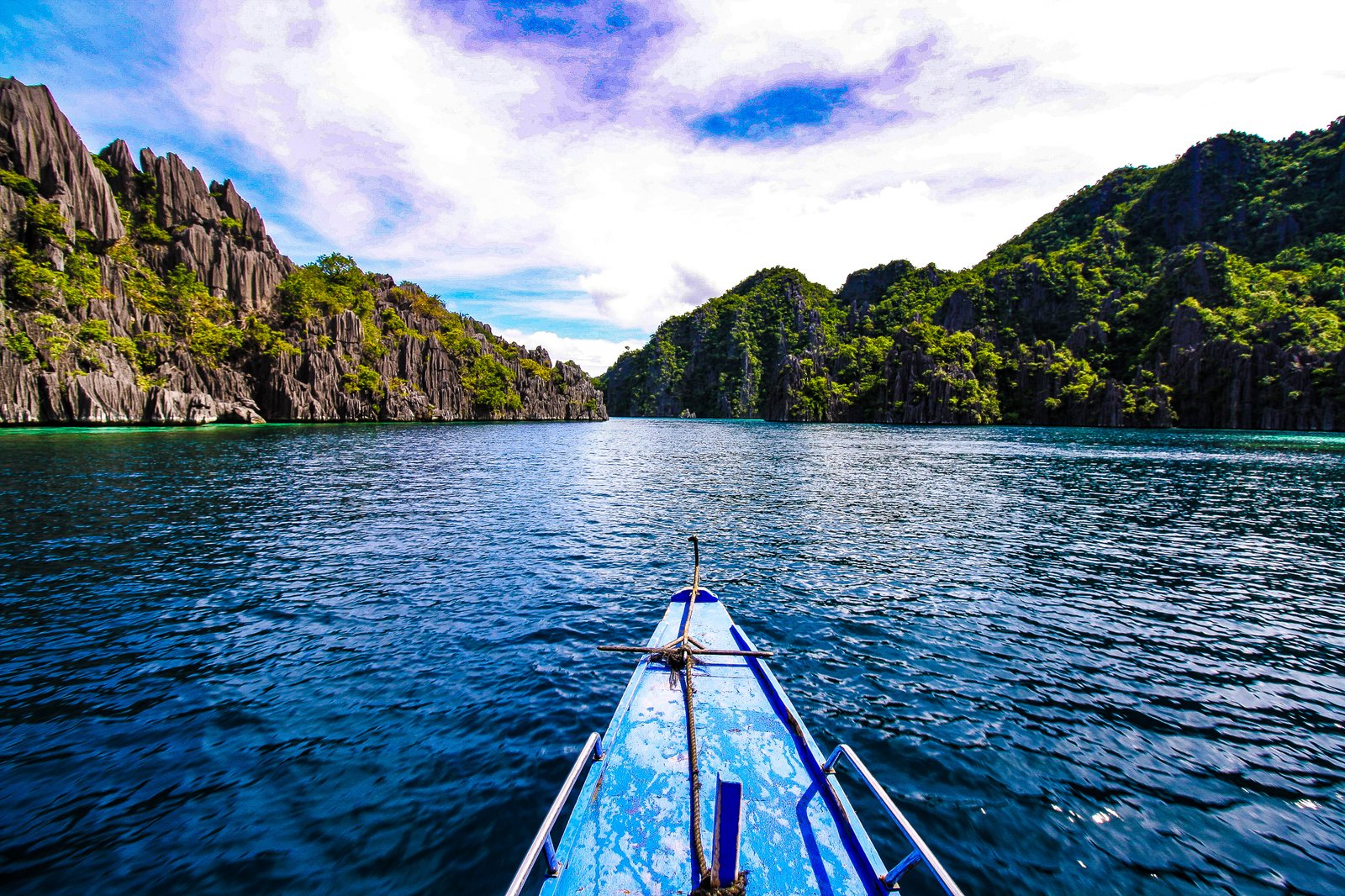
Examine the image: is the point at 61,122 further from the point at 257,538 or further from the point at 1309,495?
the point at 1309,495

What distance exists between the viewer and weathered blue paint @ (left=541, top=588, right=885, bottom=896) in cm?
475

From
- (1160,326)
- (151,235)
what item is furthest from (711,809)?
(1160,326)

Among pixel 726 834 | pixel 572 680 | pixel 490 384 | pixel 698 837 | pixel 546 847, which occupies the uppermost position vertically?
pixel 490 384

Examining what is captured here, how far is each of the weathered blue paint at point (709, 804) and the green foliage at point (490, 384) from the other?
146226mm

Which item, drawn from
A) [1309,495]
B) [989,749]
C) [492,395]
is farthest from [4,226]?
[1309,495]

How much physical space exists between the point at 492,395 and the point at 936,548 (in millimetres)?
139838

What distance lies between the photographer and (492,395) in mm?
144500

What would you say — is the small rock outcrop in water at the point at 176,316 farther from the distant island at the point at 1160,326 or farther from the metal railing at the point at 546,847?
the distant island at the point at 1160,326

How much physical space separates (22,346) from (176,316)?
35872mm

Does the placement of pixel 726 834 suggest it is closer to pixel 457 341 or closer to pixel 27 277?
pixel 27 277

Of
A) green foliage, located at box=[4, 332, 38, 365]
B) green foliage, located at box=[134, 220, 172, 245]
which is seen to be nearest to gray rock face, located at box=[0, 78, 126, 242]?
green foliage, located at box=[134, 220, 172, 245]

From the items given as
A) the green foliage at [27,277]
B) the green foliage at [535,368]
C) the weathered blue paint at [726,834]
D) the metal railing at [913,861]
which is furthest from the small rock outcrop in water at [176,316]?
the metal railing at [913,861]

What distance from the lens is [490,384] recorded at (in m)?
147

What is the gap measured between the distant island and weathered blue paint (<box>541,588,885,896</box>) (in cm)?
14490
